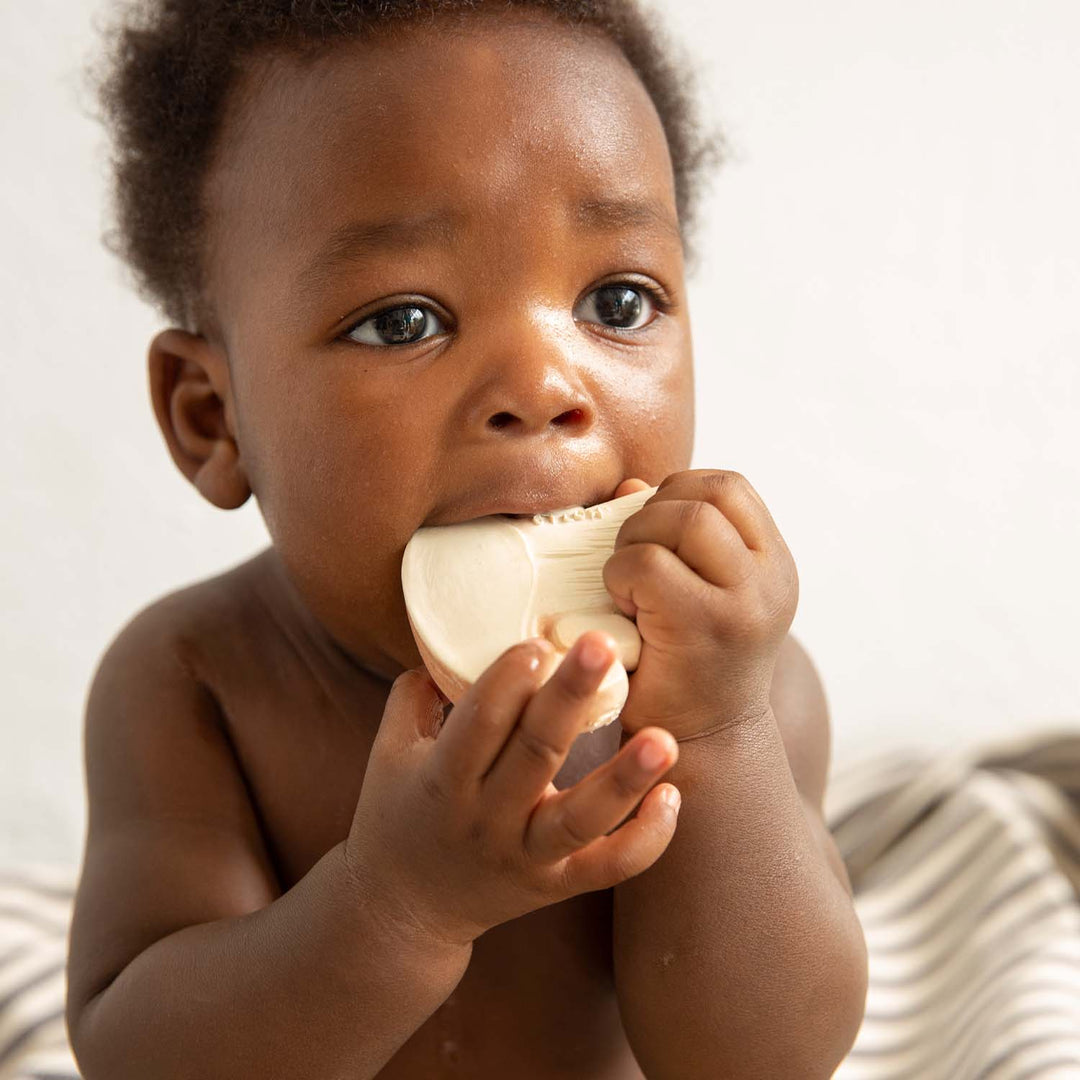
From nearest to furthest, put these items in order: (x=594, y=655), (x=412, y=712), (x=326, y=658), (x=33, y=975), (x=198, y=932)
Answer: (x=594, y=655) < (x=412, y=712) < (x=198, y=932) < (x=326, y=658) < (x=33, y=975)

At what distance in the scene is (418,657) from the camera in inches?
33.6

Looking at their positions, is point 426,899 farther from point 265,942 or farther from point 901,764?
point 901,764

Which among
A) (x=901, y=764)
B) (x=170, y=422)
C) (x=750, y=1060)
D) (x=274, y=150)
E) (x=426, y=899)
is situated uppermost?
(x=274, y=150)

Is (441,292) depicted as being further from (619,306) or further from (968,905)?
(968,905)

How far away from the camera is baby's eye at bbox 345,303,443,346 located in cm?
79

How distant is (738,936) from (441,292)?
13.2 inches

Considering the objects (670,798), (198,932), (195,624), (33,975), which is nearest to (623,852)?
(670,798)

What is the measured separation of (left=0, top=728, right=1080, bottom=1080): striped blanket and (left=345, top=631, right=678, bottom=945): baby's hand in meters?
0.42

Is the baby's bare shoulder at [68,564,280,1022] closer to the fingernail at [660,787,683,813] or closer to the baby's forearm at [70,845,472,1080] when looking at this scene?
the baby's forearm at [70,845,472,1080]

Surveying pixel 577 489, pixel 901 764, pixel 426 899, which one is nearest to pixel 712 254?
pixel 901 764

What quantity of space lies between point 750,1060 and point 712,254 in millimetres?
1155

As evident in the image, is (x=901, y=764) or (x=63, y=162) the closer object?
(x=901, y=764)

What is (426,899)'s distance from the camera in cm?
70

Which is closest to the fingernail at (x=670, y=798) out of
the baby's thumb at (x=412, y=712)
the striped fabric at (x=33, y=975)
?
the baby's thumb at (x=412, y=712)
